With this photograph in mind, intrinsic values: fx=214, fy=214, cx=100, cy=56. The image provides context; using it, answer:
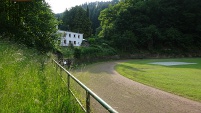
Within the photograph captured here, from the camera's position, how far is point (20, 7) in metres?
16.0

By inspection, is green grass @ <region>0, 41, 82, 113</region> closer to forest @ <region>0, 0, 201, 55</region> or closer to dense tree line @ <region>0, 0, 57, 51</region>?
dense tree line @ <region>0, 0, 57, 51</region>

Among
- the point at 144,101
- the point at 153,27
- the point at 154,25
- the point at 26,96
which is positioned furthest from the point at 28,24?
the point at 154,25

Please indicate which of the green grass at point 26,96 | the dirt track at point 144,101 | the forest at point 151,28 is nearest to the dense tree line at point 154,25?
the forest at point 151,28

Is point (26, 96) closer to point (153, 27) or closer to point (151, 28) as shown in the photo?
point (151, 28)

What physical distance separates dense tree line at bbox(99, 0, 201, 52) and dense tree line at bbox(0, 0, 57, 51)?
26036mm

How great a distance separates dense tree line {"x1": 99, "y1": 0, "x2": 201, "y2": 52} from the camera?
4625cm

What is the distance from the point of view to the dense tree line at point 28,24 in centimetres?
1462

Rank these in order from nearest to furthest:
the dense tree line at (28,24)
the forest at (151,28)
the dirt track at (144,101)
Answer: the dirt track at (144,101) → the dense tree line at (28,24) → the forest at (151,28)

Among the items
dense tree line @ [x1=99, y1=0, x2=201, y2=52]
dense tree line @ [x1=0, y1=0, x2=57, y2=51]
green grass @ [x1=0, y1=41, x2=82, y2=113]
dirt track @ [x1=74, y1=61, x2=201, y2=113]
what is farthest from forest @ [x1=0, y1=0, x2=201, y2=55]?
green grass @ [x1=0, y1=41, x2=82, y2=113]

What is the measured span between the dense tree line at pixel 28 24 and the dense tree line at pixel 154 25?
26.0 m

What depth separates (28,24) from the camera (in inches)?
637

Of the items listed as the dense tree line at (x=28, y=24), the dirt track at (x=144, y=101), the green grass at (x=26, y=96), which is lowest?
the dirt track at (x=144, y=101)

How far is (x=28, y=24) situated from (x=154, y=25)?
37270mm

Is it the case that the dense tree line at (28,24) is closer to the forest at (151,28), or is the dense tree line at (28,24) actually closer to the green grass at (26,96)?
the green grass at (26,96)
